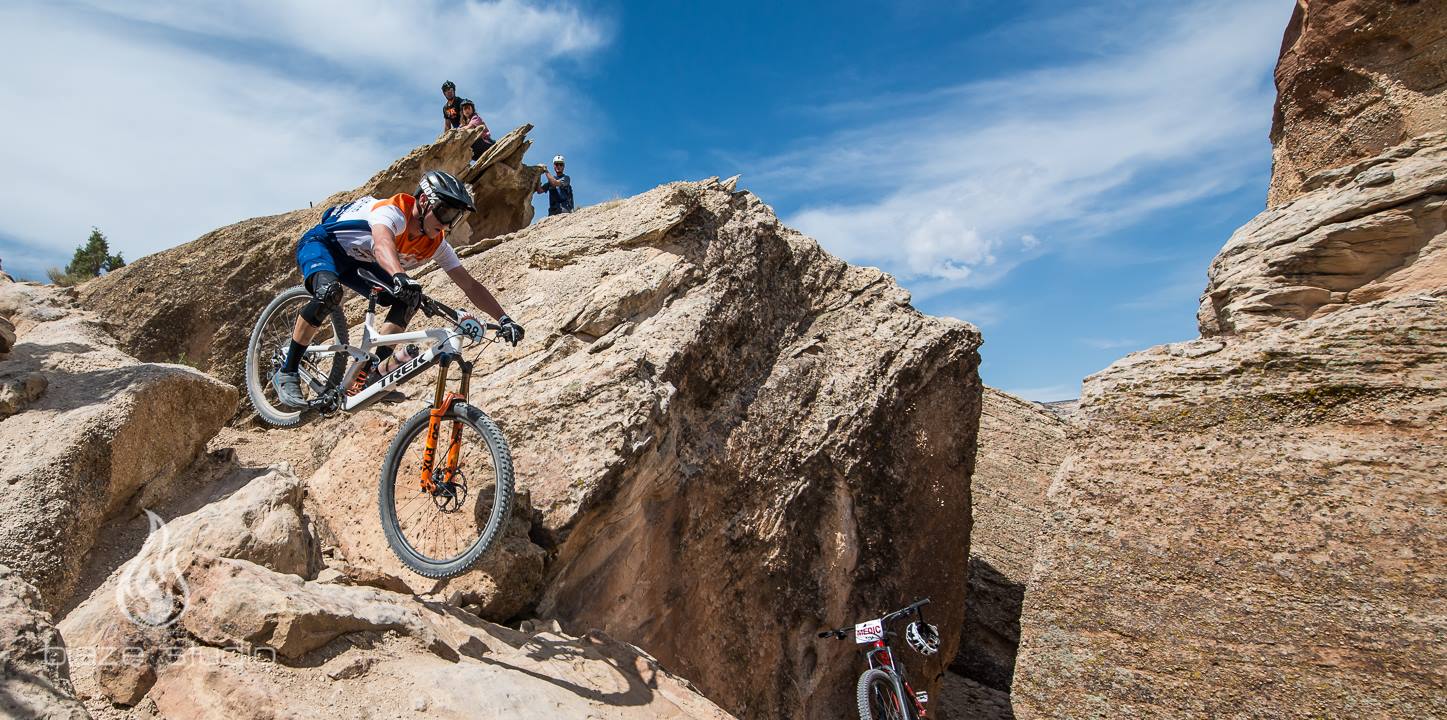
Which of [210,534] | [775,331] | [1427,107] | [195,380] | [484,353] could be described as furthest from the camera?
[1427,107]

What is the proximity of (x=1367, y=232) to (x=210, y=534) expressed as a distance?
15039mm

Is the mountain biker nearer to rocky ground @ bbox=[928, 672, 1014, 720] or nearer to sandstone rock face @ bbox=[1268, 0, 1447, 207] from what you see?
rocky ground @ bbox=[928, 672, 1014, 720]

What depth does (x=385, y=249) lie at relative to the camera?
6789mm

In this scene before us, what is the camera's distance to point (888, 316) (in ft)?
38.0

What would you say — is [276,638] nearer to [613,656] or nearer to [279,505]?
[279,505]

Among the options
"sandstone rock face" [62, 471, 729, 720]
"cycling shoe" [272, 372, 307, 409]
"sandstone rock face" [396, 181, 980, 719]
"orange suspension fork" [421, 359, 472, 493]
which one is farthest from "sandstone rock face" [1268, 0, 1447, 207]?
"cycling shoe" [272, 372, 307, 409]

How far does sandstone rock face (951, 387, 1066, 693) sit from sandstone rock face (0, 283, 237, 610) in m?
12.3

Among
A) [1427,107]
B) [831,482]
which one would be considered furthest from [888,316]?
[1427,107]

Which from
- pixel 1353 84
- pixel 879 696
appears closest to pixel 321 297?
pixel 879 696

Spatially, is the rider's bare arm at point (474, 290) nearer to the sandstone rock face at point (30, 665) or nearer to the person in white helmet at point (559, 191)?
the sandstone rock face at point (30, 665)

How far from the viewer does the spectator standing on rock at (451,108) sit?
728 inches

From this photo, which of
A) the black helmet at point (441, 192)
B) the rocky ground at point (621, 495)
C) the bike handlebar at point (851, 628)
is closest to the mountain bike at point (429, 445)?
the rocky ground at point (621, 495)

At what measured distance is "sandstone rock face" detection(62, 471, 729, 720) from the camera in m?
4.76

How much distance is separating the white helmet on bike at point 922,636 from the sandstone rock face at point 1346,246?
6135 millimetres
